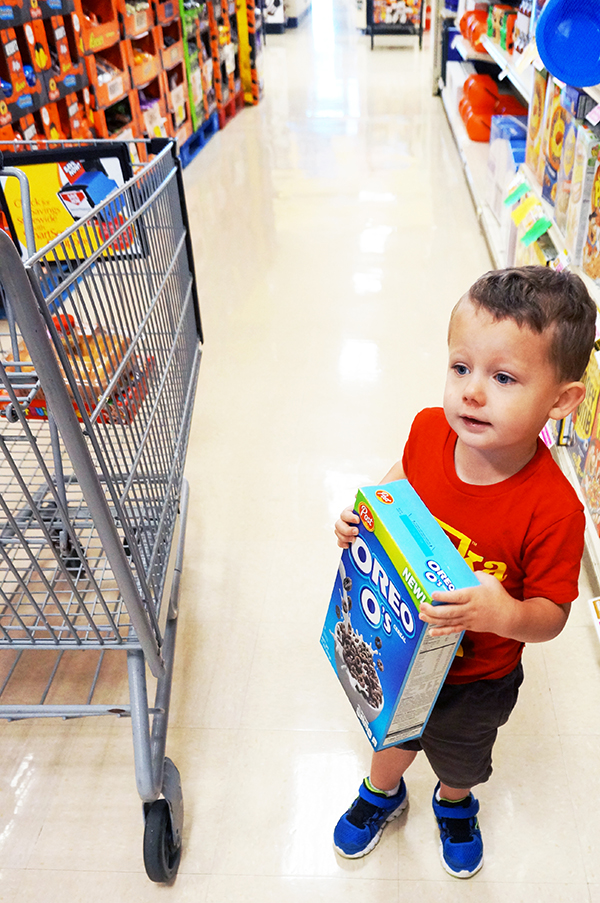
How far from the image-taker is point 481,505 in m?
0.98

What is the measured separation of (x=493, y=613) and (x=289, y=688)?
95 centimetres

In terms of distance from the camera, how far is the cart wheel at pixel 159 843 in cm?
129

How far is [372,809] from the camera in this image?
141 centimetres

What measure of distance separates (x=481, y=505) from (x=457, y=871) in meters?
0.81

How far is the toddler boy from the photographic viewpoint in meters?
0.86

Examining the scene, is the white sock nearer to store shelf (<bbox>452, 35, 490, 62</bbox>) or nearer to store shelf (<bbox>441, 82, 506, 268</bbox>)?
store shelf (<bbox>441, 82, 506, 268</bbox>)

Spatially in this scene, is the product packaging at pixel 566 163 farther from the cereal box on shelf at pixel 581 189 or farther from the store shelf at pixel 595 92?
the store shelf at pixel 595 92

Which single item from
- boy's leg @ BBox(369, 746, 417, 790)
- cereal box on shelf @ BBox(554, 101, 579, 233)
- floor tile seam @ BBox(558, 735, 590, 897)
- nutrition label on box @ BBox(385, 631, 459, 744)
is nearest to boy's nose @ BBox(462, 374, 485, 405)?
nutrition label on box @ BBox(385, 631, 459, 744)

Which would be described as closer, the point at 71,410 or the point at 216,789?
the point at 71,410

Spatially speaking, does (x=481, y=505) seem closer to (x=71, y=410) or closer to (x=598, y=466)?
(x=71, y=410)

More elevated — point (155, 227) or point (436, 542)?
point (155, 227)

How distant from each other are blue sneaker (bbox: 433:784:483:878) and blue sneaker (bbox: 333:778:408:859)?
0.11m

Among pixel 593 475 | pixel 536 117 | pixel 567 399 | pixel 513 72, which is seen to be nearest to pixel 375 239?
pixel 513 72

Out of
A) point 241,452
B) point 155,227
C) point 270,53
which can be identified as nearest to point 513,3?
point 241,452
